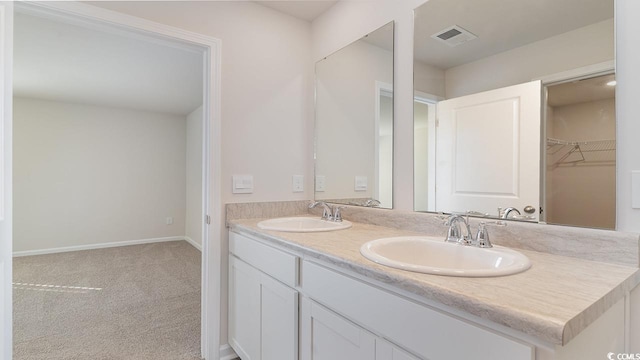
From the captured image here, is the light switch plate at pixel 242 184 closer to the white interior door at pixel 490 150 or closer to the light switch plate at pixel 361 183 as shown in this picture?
the light switch plate at pixel 361 183

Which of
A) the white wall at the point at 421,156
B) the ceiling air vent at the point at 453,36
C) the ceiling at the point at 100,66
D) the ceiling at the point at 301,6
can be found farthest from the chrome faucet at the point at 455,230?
the ceiling at the point at 100,66

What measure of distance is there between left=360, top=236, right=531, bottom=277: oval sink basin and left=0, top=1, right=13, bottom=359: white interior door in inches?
61.5

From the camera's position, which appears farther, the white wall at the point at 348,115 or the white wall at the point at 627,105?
the white wall at the point at 348,115

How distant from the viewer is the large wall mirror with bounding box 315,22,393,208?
171 centimetres

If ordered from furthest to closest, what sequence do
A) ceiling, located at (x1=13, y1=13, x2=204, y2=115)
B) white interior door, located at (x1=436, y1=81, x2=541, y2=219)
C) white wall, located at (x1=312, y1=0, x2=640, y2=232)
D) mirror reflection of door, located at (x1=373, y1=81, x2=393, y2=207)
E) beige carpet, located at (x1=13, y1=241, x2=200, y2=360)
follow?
ceiling, located at (x1=13, y1=13, x2=204, y2=115) → beige carpet, located at (x1=13, y1=241, x2=200, y2=360) → mirror reflection of door, located at (x1=373, y1=81, x2=393, y2=207) → white interior door, located at (x1=436, y1=81, x2=541, y2=219) → white wall, located at (x1=312, y1=0, x2=640, y2=232)

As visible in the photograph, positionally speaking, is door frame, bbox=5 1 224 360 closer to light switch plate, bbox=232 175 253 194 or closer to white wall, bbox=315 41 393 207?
light switch plate, bbox=232 175 253 194

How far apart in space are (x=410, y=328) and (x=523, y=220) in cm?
69

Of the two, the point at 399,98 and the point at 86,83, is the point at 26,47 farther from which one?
the point at 399,98

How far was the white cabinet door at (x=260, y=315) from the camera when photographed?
1322mm

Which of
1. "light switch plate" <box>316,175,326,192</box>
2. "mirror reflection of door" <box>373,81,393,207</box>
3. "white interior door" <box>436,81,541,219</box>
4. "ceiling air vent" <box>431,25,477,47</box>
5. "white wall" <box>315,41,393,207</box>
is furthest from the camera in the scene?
"light switch plate" <box>316,175,326,192</box>

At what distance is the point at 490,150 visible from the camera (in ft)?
4.27

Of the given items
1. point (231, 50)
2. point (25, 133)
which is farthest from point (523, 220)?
point (25, 133)

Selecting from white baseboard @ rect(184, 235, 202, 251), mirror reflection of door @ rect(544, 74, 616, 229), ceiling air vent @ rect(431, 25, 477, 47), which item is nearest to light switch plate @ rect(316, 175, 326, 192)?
ceiling air vent @ rect(431, 25, 477, 47)

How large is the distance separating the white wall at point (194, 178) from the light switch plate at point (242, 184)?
320cm
